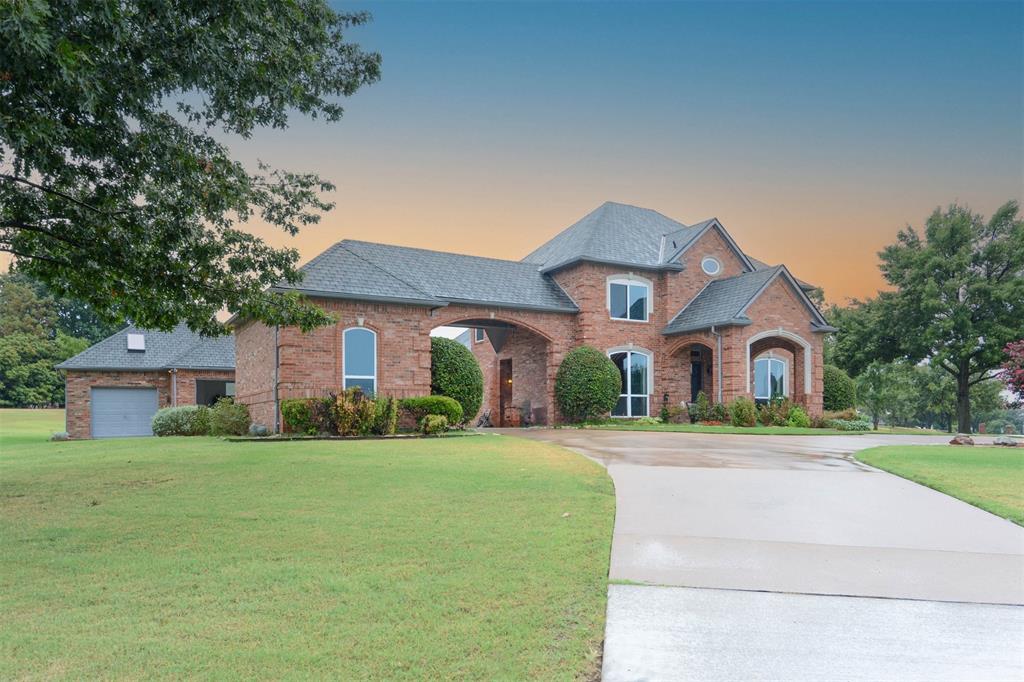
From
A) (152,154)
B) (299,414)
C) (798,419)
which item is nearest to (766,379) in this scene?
(798,419)

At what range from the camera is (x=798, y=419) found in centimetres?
2294

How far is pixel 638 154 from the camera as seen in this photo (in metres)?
18.9

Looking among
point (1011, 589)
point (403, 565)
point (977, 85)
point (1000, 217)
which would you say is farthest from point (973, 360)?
point (403, 565)

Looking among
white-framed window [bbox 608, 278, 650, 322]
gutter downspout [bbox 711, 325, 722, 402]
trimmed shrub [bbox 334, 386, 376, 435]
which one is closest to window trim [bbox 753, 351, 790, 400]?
gutter downspout [bbox 711, 325, 722, 402]

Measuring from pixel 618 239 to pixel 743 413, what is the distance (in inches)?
360

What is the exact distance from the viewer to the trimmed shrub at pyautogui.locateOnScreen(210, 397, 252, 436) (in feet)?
64.2

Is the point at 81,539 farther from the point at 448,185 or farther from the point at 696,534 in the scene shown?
Answer: the point at 448,185

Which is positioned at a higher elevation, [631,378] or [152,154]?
[152,154]

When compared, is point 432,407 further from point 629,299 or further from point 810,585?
point 810,585

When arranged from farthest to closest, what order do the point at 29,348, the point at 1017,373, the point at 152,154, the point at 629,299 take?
the point at 29,348 → the point at 629,299 → the point at 1017,373 → the point at 152,154

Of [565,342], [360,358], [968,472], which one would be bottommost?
[968,472]

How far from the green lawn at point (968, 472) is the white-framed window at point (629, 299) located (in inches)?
484

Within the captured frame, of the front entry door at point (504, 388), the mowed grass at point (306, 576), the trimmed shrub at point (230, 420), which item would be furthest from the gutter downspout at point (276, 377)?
the front entry door at point (504, 388)

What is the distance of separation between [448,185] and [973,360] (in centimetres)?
2953
